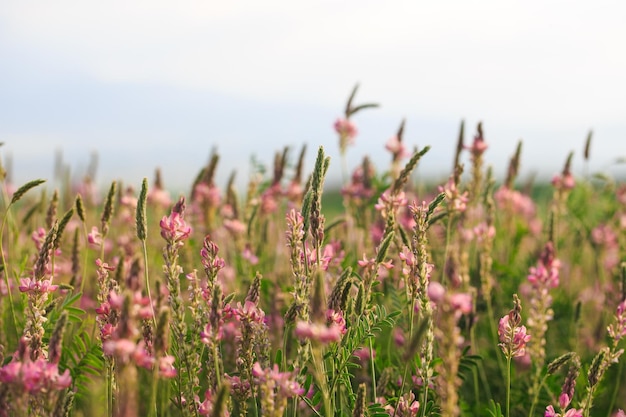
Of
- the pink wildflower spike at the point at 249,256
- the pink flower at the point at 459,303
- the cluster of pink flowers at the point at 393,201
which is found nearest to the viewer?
the pink flower at the point at 459,303

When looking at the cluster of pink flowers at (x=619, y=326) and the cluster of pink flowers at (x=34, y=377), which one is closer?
the cluster of pink flowers at (x=34, y=377)

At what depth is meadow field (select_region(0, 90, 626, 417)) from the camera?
157cm

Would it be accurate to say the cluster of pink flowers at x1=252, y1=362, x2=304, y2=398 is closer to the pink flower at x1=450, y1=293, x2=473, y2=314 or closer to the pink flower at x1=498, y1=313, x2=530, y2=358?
the pink flower at x1=450, y1=293, x2=473, y2=314

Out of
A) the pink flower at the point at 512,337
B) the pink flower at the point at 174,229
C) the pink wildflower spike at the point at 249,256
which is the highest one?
the pink flower at the point at 174,229

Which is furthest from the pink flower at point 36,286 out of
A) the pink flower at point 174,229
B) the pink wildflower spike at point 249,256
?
the pink wildflower spike at point 249,256

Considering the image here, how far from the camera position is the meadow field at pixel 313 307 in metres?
1.57

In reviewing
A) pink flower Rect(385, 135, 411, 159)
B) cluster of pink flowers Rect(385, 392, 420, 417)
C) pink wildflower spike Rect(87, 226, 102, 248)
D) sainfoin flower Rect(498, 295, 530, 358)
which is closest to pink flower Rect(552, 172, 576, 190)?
pink flower Rect(385, 135, 411, 159)

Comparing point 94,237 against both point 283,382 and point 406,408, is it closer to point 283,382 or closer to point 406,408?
point 283,382

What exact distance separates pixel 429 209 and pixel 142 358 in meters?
0.89

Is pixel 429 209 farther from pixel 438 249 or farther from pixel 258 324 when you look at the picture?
pixel 438 249

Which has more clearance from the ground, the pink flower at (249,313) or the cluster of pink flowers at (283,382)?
the pink flower at (249,313)

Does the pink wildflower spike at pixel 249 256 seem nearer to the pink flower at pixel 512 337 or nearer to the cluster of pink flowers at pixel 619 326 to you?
the pink flower at pixel 512 337

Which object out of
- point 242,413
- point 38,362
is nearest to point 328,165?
point 242,413

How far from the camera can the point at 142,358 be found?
142 centimetres
